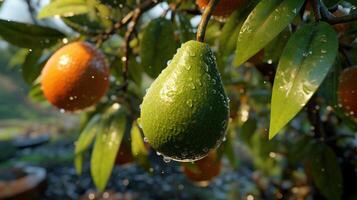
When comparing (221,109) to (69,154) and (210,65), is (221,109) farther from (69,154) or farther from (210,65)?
(69,154)

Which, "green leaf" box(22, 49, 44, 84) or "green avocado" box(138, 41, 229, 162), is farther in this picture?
"green leaf" box(22, 49, 44, 84)

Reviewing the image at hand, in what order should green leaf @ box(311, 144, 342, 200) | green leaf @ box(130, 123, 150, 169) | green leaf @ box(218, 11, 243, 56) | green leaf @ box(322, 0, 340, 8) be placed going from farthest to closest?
1. green leaf @ box(311, 144, 342, 200)
2. green leaf @ box(130, 123, 150, 169)
3. green leaf @ box(218, 11, 243, 56)
4. green leaf @ box(322, 0, 340, 8)

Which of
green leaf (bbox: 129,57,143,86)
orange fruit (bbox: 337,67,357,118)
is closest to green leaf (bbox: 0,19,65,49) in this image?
green leaf (bbox: 129,57,143,86)

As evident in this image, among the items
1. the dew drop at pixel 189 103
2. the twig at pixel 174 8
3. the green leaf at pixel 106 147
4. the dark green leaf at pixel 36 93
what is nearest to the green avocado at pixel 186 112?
the dew drop at pixel 189 103

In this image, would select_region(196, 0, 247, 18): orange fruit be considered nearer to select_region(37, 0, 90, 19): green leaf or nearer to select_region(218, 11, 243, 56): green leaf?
select_region(218, 11, 243, 56): green leaf

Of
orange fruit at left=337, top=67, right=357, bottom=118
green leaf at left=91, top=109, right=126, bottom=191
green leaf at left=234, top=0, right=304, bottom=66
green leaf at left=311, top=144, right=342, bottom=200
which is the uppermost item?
green leaf at left=234, top=0, right=304, bottom=66

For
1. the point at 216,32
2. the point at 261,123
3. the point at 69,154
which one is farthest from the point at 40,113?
the point at 216,32

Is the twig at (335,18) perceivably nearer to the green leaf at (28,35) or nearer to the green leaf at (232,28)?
the green leaf at (232,28)
